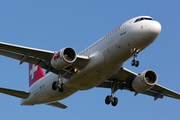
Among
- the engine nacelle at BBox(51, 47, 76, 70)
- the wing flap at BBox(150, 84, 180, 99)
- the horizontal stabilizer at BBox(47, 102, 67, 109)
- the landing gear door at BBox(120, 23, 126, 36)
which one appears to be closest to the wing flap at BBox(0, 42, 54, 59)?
the engine nacelle at BBox(51, 47, 76, 70)

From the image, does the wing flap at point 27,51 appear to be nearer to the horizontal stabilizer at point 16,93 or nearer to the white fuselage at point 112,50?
the white fuselage at point 112,50

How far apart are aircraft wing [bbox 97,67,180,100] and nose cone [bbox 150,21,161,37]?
631cm

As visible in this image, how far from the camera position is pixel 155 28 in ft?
88.8

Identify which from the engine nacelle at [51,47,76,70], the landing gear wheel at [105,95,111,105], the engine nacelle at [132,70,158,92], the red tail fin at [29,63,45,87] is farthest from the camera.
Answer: the red tail fin at [29,63,45,87]

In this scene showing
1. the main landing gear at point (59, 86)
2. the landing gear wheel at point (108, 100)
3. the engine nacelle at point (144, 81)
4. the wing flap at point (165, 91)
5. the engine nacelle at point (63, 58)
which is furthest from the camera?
the wing flap at point (165, 91)

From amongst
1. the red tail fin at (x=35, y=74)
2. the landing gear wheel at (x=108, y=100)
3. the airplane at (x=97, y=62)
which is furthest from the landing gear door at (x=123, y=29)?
the red tail fin at (x=35, y=74)

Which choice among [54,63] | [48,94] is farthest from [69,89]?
[54,63]

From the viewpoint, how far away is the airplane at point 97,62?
90.5ft

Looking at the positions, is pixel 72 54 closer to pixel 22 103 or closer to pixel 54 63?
pixel 54 63

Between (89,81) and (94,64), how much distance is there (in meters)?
2.23

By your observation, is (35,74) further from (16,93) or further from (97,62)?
(97,62)

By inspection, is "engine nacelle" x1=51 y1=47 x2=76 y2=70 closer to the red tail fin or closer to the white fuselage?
the white fuselage

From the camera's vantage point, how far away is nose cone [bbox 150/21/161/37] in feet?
88.5

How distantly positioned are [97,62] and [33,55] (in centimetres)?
587
